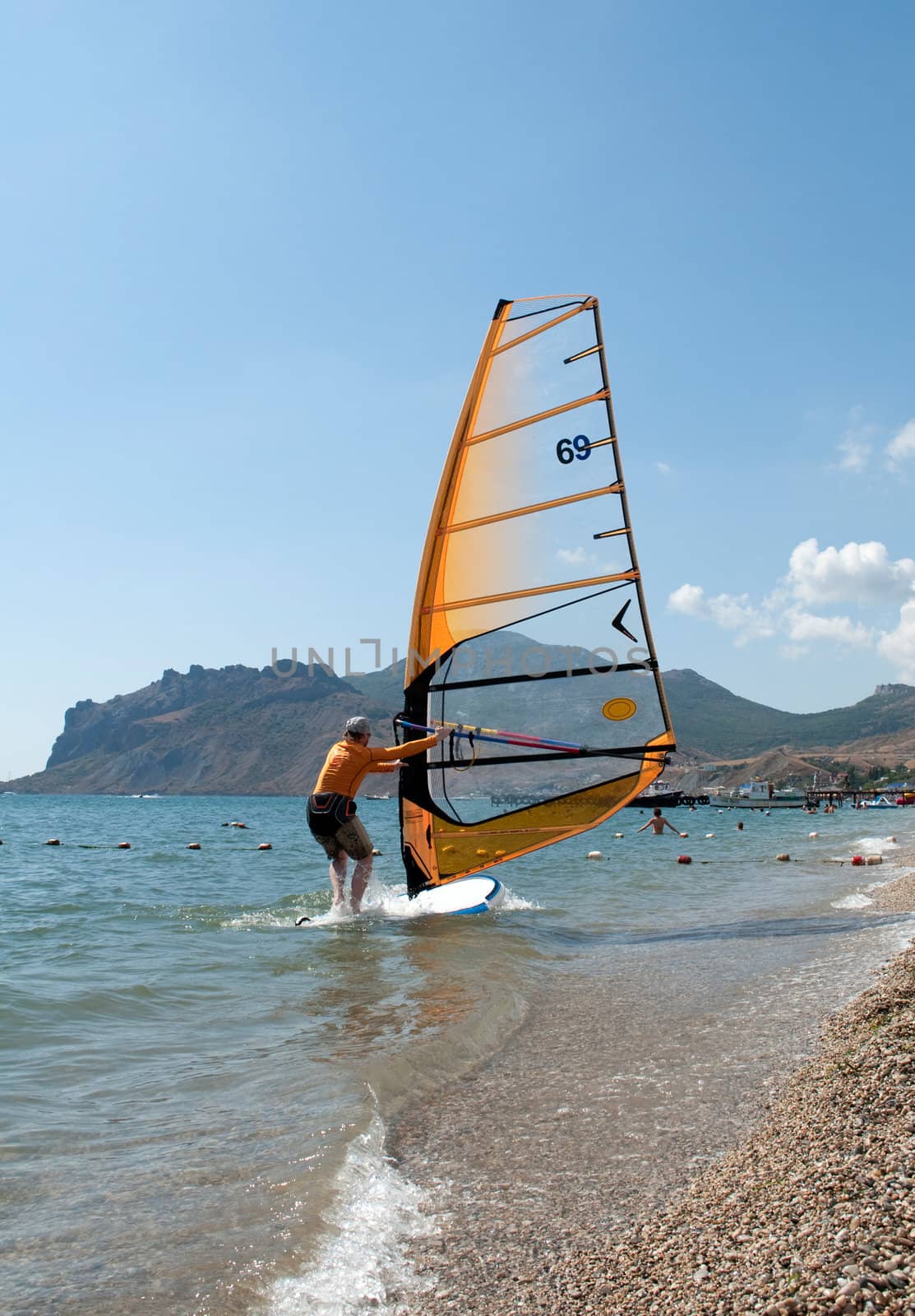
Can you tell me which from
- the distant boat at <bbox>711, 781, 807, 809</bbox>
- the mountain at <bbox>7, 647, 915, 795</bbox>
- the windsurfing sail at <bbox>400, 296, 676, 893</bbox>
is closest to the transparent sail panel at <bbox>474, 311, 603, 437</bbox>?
the windsurfing sail at <bbox>400, 296, 676, 893</bbox>

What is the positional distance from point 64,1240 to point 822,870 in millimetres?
15454

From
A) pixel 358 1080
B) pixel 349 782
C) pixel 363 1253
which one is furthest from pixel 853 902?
pixel 363 1253

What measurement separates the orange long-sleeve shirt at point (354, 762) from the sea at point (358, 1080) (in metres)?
1.36

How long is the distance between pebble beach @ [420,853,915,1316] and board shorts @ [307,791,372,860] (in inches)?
226

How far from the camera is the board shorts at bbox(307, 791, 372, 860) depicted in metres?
8.75

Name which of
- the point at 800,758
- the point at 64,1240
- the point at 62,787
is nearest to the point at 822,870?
the point at 64,1240

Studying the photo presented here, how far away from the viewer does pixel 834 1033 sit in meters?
4.49

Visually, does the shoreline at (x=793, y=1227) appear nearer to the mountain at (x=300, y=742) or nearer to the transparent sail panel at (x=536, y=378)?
the transparent sail panel at (x=536, y=378)

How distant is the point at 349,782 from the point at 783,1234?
22.1 feet

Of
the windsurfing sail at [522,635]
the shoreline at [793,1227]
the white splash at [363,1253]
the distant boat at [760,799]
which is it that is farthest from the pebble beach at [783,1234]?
the distant boat at [760,799]

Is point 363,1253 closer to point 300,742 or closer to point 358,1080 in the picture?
point 358,1080

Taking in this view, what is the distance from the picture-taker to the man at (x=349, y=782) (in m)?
8.74

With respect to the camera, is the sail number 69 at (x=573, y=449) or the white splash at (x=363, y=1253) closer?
the white splash at (x=363, y=1253)

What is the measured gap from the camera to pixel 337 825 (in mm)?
8820
